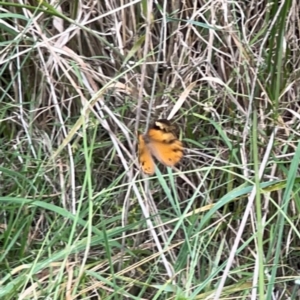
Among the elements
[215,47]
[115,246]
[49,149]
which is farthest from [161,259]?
[215,47]

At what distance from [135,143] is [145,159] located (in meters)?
0.03

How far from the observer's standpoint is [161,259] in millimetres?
1000

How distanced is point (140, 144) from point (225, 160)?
8.4 inches

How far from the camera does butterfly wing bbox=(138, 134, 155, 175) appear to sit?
0.96 metres

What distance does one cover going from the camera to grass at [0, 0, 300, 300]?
985 millimetres

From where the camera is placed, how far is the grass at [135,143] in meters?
0.98

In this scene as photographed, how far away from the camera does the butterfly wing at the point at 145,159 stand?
96 cm

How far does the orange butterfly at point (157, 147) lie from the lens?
958 millimetres

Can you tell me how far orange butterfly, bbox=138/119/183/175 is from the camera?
958 mm

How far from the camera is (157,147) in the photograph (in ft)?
3.16

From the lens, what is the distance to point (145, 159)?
0.98 meters

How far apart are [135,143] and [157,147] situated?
0.04 m

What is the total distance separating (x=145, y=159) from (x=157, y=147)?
0.03 meters

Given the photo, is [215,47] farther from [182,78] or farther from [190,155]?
[190,155]
